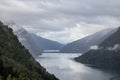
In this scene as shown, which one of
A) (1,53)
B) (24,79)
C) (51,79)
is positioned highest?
(1,53)

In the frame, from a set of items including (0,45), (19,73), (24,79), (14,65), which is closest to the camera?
(24,79)

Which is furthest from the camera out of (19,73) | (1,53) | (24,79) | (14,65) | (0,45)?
(0,45)

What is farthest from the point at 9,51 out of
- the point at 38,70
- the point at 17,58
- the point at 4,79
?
the point at 4,79

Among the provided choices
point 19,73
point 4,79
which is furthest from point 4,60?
→ point 4,79

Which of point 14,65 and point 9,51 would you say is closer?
point 14,65

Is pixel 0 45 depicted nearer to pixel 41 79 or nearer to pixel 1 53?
pixel 1 53

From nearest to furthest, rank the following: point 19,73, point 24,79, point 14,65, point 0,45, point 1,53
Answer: point 24,79 < point 19,73 < point 14,65 < point 1,53 < point 0,45

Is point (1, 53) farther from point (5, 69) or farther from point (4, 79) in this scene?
point (4, 79)

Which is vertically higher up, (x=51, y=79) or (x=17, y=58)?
(x=17, y=58)

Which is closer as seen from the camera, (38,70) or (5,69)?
(5,69)
